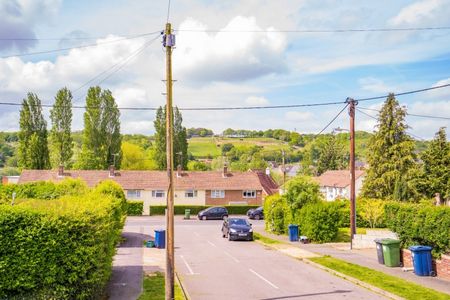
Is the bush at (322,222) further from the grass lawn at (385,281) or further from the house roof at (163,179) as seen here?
the house roof at (163,179)

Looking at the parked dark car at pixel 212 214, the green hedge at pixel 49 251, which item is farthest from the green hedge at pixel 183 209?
the green hedge at pixel 49 251

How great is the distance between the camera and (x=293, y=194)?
37.8m

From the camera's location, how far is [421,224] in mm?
22328

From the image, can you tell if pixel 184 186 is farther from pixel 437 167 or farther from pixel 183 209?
pixel 437 167

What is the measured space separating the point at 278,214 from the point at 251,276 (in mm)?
19618

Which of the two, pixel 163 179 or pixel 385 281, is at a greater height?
pixel 163 179

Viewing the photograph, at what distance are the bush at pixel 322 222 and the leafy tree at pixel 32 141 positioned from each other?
167 feet

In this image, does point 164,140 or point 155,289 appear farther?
point 164,140

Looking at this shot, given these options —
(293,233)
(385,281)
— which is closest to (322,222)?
(293,233)

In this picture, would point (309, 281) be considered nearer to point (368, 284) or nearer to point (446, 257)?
point (368, 284)

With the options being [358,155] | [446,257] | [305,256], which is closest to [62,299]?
[446,257]

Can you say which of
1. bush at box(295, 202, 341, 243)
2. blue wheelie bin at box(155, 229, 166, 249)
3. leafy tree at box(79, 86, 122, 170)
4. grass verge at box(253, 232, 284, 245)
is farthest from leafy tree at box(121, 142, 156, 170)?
blue wheelie bin at box(155, 229, 166, 249)

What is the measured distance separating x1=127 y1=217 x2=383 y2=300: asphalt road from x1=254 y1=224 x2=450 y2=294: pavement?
8.45ft

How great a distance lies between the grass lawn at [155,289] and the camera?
17.0m
